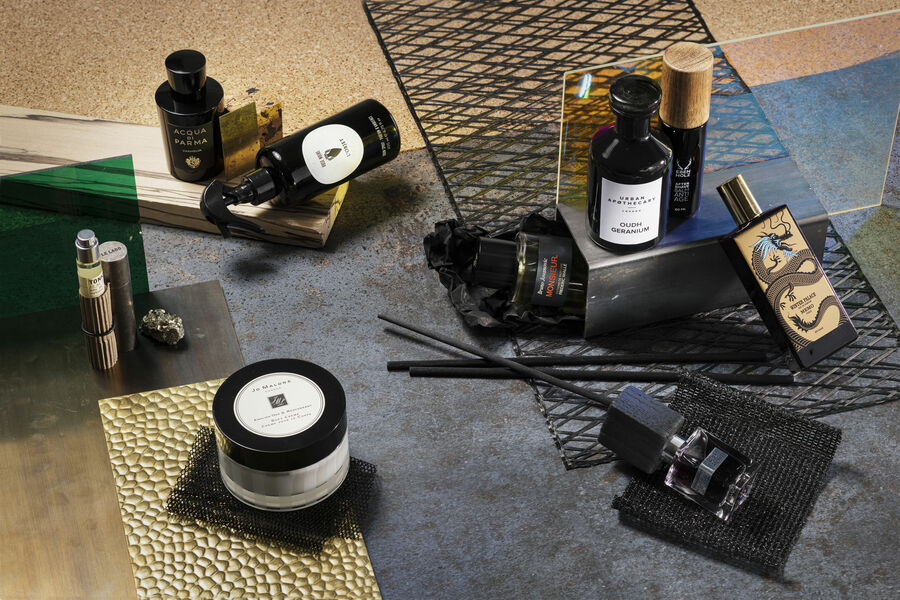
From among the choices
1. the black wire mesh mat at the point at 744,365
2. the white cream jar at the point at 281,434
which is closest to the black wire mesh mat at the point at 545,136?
the black wire mesh mat at the point at 744,365


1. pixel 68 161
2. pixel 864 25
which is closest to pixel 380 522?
pixel 68 161

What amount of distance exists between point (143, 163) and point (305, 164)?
0.23 meters

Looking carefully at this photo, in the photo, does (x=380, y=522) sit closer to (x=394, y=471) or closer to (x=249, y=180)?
(x=394, y=471)

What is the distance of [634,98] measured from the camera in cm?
105

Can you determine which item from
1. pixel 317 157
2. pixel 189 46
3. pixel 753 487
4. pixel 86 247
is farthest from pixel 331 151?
pixel 753 487

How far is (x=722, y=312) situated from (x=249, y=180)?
0.53 metres

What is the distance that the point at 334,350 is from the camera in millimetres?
1207

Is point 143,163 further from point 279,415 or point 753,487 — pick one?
point 753,487

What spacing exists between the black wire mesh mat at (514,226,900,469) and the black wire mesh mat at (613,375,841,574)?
0.14 ft

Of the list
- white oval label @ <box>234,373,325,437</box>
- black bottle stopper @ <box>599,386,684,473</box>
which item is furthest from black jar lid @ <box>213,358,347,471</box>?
black bottle stopper @ <box>599,386,684,473</box>

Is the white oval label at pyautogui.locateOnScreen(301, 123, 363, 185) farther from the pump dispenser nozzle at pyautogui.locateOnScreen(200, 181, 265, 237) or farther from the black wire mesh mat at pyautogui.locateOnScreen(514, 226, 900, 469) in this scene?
the black wire mesh mat at pyautogui.locateOnScreen(514, 226, 900, 469)

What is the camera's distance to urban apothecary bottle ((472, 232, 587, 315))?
1.19 meters

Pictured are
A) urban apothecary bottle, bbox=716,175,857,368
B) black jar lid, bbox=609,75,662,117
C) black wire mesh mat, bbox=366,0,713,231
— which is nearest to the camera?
black jar lid, bbox=609,75,662,117

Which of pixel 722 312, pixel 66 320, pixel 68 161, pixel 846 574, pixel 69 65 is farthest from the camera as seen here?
pixel 69 65
